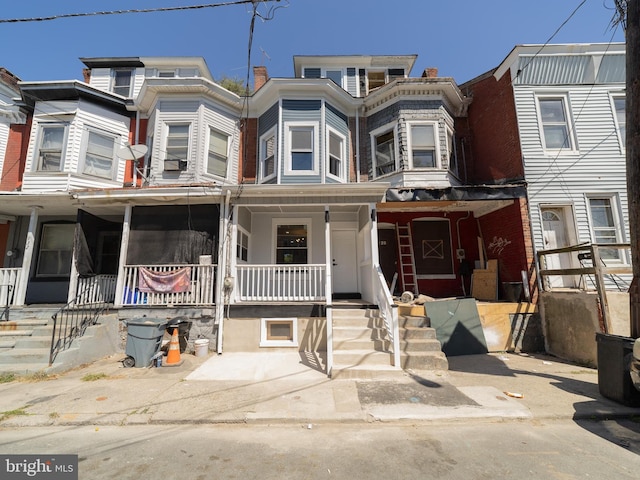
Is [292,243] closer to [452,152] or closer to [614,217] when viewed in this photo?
[452,152]

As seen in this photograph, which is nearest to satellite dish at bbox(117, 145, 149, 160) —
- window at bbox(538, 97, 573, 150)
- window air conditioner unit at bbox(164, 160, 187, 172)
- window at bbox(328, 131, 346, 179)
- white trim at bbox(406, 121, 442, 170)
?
window air conditioner unit at bbox(164, 160, 187, 172)

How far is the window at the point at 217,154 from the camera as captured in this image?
10.2m

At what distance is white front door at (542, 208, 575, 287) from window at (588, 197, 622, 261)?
0.75 meters

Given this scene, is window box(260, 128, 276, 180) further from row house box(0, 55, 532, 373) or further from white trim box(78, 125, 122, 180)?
white trim box(78, 125, 122, 180)

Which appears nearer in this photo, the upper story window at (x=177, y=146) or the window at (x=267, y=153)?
the upper story window at (x=177, y=146)

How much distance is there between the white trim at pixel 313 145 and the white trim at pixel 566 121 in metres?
7.08

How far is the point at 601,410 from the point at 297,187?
22.1ft

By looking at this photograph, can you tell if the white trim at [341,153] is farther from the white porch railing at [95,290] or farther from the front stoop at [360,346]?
the white porch railing at [95,290]

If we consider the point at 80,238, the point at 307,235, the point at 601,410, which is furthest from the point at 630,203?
the point at 80,238

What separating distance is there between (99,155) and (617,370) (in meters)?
14.3

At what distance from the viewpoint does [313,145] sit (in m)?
9.91

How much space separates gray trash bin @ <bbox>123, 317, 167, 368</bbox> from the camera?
6195 millimetres

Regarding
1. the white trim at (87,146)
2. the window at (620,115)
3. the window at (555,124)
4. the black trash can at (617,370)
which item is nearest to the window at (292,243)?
the white trim at (87,146)

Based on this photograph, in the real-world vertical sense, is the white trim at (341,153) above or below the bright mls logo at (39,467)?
above
